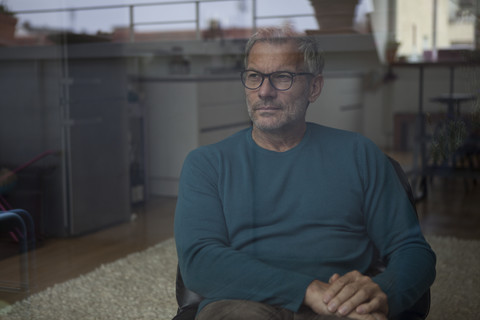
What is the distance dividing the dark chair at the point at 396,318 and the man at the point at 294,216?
19 millimetres

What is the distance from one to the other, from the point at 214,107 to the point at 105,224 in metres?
0.88

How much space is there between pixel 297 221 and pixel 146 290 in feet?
3.55

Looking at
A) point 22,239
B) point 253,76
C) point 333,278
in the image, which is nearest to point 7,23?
point 22,239

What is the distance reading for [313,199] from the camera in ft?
3.55

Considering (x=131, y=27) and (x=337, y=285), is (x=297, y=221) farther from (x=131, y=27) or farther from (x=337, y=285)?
(x=131, y=27)

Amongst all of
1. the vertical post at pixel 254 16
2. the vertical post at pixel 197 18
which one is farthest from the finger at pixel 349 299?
the vertical post at pixel 197 18

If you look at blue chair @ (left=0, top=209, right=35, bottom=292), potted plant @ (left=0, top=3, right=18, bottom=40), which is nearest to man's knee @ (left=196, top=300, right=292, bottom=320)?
blue chair @ (left=0, top=209, right=35, bottom=292)

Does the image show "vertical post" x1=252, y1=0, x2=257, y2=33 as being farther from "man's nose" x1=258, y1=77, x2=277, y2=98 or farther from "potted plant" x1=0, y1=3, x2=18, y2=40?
"potted plant" x1=0, y1=3, x2=18, y2=40

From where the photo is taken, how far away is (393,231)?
1085 mm

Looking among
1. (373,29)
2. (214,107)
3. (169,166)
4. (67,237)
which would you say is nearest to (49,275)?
(67,237)

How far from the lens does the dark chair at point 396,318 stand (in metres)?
1.09

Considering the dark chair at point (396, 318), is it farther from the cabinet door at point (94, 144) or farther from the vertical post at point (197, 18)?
the cabinet door at point (94, 144)

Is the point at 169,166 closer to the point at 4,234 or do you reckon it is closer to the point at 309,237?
the point at 309,237

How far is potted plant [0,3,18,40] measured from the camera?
202cm
